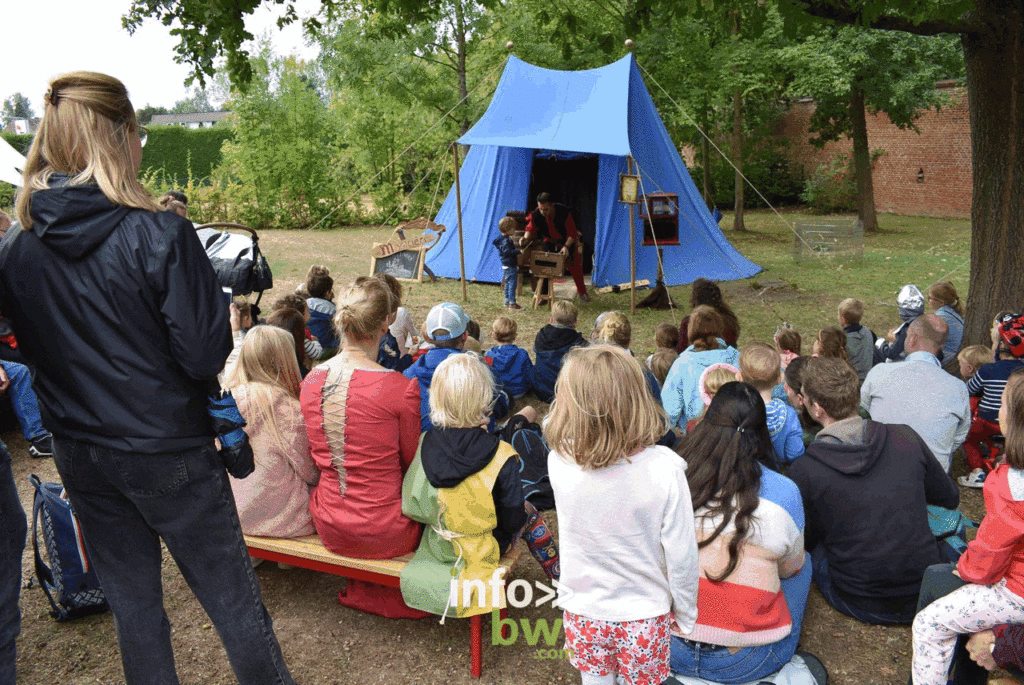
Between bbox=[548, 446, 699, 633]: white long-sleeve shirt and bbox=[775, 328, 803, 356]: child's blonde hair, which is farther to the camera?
bbox=[775, 328, 803, 356]: child's blonde hair

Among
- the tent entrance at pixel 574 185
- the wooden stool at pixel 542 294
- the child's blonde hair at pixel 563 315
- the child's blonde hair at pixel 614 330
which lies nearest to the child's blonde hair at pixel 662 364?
the child's blonde hair at pixel 614 330

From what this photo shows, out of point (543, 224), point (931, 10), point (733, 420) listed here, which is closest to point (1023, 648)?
point (733, 420)

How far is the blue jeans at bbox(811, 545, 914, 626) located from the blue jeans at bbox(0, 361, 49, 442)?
4394 mm

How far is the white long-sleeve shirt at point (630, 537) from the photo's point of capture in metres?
2.00

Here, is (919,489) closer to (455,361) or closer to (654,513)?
(654,513)

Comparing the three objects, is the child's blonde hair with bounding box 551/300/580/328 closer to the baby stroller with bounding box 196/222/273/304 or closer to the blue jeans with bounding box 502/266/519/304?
the baby stroller with bounding box 196/222/273/304

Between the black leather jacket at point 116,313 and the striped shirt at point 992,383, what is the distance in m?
3.96

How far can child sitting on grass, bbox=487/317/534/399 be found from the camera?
554 centimetres

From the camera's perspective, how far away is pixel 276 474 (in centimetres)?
309

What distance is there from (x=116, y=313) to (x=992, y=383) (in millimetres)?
4247

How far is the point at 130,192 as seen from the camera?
193 cm

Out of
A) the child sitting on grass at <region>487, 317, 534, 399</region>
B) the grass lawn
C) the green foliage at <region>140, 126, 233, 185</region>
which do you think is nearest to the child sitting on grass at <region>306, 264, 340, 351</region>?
the child sitting on grass at <region>487, 317, 534, 399</region>

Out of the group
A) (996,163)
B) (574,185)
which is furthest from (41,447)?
(574,185)

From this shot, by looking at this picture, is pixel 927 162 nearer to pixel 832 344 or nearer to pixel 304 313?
pixel 832 344
